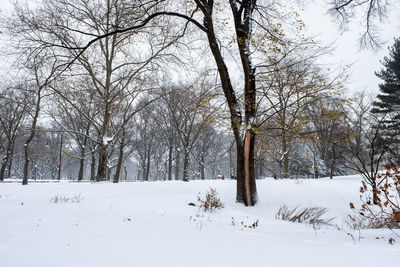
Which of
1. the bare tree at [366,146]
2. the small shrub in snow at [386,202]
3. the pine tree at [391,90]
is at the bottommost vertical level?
the small shrub in snow at [386,202]

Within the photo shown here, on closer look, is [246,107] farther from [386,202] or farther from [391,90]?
[391,90]

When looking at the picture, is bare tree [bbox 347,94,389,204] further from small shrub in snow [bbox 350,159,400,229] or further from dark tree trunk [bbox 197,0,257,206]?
dark tree trunk [bbox 197,0,257,206]

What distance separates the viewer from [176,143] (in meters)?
30.0

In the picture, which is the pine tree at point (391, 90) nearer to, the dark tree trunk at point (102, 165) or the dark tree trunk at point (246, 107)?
the dark tree trunk at point (246, 107)

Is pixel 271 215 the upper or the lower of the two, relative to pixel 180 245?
lower

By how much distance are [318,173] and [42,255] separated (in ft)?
108

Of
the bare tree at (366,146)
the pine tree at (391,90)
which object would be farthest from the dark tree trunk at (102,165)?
the pine tree at (391,90)

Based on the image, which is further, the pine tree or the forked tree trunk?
the pine tree

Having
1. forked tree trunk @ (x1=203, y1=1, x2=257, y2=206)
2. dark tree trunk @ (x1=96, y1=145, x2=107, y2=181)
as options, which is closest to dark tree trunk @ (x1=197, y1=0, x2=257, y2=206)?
forked tree trunk @ (x1=203, y1=1, x2=257, y2=206)

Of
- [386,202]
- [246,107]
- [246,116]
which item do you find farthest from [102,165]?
[386,202]

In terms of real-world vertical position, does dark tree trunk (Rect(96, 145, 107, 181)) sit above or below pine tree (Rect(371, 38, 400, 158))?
below

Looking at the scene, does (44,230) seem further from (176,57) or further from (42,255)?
(176,57)

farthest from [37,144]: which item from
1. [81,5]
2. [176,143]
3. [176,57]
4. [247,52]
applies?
[247,52]

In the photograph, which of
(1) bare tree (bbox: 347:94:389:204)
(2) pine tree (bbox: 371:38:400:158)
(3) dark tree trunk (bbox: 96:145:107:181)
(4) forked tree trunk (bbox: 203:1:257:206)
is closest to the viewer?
(1) bare tree (bbox: 347:94:389:204)
